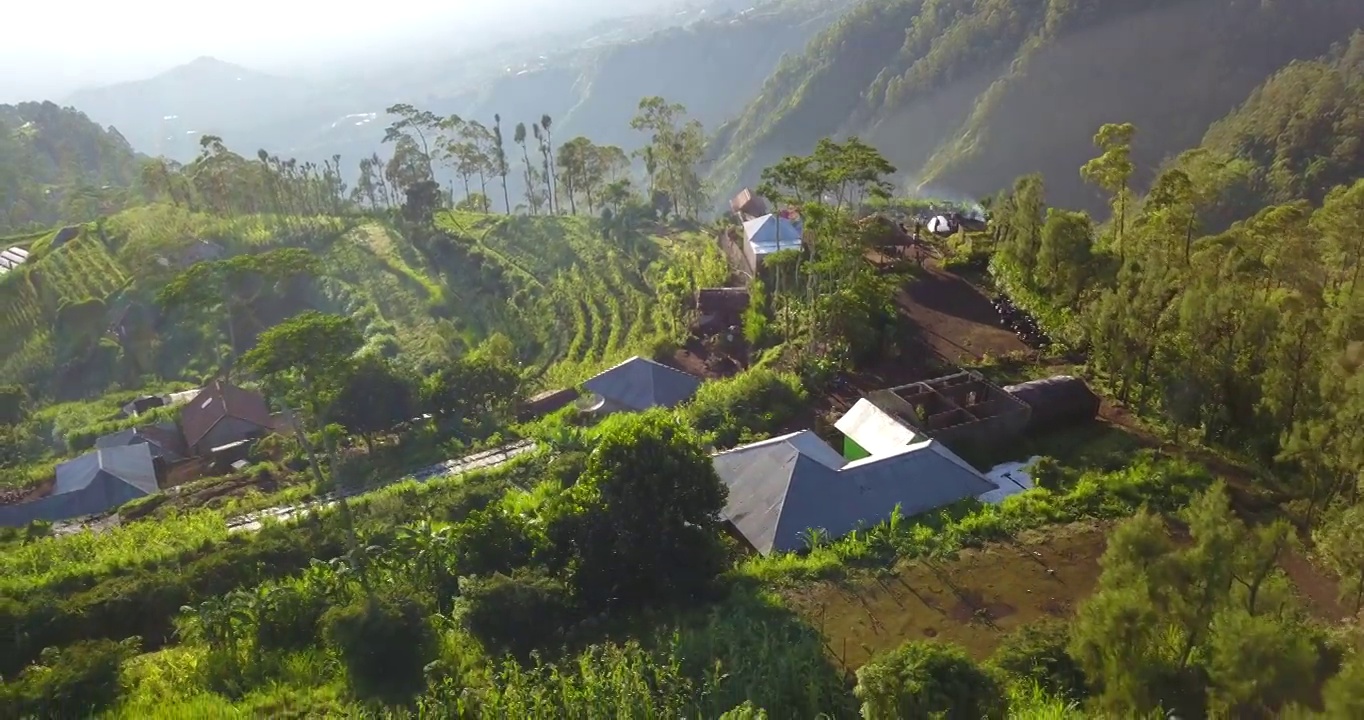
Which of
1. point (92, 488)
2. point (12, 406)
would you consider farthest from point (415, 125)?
point (92, 488)

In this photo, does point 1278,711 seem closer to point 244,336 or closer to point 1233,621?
point 1233,621

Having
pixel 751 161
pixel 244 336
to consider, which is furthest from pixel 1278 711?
pixel 751 161

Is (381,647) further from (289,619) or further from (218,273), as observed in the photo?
(218,273)

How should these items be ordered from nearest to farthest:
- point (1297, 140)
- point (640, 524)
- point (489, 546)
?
1. point (640, 524)
2. point (489, 546)
3. point (1297, 140)

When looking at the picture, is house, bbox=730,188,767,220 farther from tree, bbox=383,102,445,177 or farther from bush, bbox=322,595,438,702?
bush, bbox=322,595,438,702

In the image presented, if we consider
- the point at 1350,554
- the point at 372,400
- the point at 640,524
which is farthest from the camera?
the point at 372,400

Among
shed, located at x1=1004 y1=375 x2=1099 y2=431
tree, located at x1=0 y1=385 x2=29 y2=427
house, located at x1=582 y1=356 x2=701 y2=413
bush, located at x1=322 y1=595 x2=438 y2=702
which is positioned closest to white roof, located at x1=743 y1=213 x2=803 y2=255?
house, located at x1=582 y1=356 x2=701 y2=413
